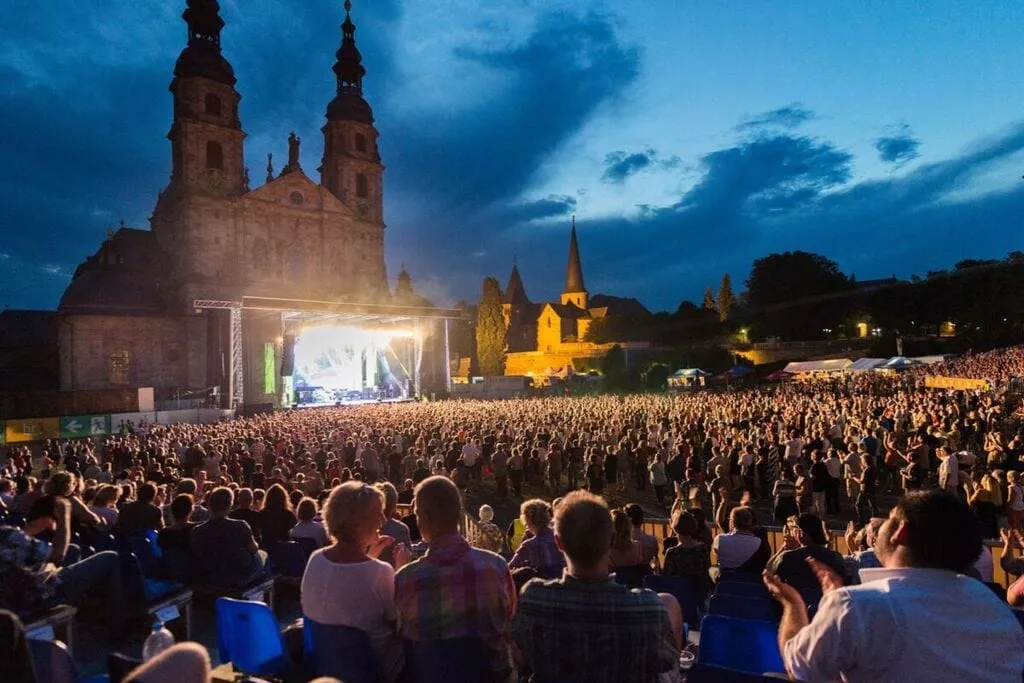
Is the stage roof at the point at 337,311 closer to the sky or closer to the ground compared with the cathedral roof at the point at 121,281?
→ closer to the ground

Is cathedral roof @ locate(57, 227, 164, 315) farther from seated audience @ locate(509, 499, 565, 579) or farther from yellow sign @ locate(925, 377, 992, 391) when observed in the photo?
yellow sign @ locate(925, 377, 992, 391)

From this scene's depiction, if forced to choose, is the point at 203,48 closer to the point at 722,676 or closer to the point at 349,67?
the point at 349,67

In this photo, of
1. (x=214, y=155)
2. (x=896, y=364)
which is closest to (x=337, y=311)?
(x=214, y=155)

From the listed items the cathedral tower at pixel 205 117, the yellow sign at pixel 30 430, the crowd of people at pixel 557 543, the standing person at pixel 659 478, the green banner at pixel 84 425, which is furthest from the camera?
the cathedral tower at pixel 205 117

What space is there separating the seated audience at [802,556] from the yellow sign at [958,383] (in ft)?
85.4

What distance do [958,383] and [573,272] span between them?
65.4m

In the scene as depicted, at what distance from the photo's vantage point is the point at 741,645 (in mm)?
3105

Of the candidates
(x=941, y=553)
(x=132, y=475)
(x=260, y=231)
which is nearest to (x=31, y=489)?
(x=132, y=475)

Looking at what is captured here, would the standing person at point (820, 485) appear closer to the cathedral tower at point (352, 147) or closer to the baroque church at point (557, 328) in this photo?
the cathedral tower at point (352, 147)

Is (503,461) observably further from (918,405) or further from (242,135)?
(242,135)

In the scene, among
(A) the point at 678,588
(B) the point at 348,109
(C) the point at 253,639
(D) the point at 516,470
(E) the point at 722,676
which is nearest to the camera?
(E) the point at 722,676

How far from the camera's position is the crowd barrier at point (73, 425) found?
24266 mm

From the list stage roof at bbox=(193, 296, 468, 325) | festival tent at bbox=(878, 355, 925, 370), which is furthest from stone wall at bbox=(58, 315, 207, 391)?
festival tent at bbox=(878, 355, 925, 370)

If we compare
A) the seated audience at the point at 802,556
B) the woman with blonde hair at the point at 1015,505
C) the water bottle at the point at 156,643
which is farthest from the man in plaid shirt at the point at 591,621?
the woman with blonde hair at the point at 1015,505
